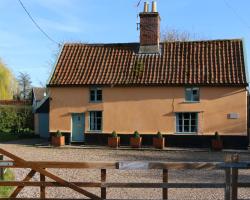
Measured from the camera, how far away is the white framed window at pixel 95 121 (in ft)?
91.6

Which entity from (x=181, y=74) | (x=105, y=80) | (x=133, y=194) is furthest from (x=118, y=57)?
(x=133, y=194)


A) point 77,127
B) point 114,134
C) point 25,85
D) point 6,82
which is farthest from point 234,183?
point 25,85

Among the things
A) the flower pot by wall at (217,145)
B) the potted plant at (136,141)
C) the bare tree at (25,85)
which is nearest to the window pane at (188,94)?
the flower pot by wall at (217,145)

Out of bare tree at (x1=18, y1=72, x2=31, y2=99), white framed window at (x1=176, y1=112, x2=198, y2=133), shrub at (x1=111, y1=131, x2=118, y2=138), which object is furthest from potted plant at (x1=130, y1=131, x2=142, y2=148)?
bare tree at (x1=18, y1=72, x2=31, y2=99)

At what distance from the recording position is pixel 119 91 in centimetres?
2756

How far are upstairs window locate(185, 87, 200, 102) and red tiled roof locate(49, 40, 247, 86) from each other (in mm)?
485

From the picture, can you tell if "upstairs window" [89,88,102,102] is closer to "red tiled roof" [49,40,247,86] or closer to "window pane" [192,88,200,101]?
"red tiled roof" [49,40,247,86]

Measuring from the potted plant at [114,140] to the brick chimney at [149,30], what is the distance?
18.1 ft

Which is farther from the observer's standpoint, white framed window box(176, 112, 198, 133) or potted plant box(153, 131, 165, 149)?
white framed window box(176, 112, 198, 133)

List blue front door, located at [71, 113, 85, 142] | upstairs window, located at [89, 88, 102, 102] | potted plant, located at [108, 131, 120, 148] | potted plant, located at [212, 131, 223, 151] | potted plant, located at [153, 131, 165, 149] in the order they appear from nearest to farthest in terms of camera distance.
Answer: potted plant, located at [212, 131, 223, 151]
potted plant, located at [153, 131, 165, 149]
potted plant, located at [108, 131, 120, 148]
upstairs window, located at [89, 88, 102, 102]
blue front door, located at [71, 113, 85, 142]

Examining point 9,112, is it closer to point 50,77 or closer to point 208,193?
point 50,77

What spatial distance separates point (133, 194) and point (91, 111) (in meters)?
16.8

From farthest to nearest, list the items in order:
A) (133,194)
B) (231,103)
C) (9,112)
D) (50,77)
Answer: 1. (9,112)
2. (50,77)
3. (231,103)
4. (133,194)

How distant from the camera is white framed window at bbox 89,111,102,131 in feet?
91.6
